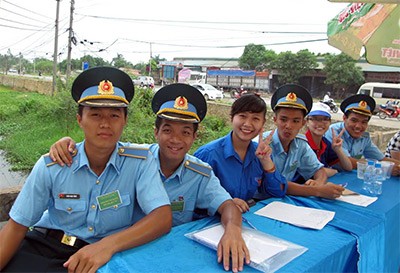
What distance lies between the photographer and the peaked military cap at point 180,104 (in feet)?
5.53

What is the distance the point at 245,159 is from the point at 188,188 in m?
0.49

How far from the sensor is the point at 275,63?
1104 inches

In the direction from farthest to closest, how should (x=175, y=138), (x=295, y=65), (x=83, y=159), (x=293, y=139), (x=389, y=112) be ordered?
(x=295, y=65) < (x=389, y=112) < (x=293, y=139) < (x=175, y=138) < (x=83, y=159)

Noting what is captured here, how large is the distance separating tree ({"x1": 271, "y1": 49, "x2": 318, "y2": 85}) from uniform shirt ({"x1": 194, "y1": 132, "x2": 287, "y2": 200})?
1017 inches

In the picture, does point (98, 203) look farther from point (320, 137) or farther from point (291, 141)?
point (320, 137)

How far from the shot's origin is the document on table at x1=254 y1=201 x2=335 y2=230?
162cm

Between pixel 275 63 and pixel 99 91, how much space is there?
28251 mm

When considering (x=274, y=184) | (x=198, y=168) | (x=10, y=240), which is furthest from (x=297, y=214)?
(x=10, y=240)

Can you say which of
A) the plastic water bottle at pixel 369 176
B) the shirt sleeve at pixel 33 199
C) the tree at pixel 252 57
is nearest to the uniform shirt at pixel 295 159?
the plastic water bottle at pixel 369 176

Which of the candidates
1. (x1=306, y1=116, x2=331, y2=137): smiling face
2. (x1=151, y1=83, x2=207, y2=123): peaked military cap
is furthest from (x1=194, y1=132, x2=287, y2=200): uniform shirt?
(x1=306, y1=116, x2=331, y2=137): smiling face

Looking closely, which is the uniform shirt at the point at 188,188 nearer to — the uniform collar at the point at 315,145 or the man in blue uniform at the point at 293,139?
the man in blue uniform at the point at 293,139

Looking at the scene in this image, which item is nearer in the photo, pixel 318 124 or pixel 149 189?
pixel 149 189

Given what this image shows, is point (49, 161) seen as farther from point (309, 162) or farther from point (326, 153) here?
point (326, 153)

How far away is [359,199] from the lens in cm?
207
